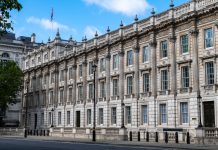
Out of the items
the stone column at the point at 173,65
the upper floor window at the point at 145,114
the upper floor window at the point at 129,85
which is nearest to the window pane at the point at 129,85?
the upper floor window at the point at 129,85

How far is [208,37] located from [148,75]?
1008 cm

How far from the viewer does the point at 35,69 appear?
3164 inches

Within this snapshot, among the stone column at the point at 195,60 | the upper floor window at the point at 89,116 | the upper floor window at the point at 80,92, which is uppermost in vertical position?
the stone column at the point at 195,60

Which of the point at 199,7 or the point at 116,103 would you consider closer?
the point at 199,7

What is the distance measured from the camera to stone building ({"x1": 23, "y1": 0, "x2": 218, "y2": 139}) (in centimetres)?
4238

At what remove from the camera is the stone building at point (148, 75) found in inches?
1668

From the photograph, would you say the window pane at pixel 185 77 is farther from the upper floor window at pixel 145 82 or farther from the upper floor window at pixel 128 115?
the upper floor window at pixel 128 115

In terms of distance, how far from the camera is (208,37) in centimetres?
4259

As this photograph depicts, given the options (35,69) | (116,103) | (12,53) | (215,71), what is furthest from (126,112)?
(12,53)

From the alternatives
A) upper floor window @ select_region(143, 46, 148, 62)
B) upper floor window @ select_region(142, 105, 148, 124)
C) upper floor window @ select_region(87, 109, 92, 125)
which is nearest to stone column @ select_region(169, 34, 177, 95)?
upper floor window @ select_region(143, 46, 148, 62)

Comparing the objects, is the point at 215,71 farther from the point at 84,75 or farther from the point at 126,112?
the point at 84,75

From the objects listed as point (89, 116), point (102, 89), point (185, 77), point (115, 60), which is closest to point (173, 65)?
point (185, 77)

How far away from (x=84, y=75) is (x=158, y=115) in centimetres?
1925

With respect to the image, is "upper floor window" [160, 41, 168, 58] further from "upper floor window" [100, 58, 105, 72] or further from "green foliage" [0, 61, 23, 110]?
"green foliage" [0, 61, 23, 110]
